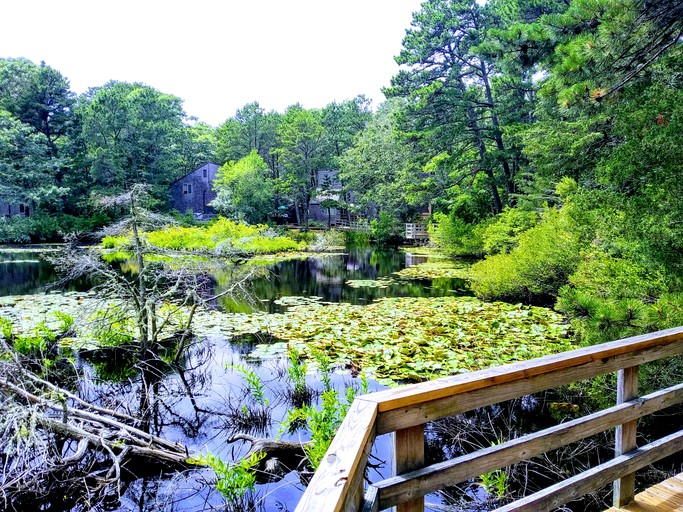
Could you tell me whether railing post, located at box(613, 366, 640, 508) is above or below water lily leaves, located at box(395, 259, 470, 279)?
above

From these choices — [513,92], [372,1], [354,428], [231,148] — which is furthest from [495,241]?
[231,148]

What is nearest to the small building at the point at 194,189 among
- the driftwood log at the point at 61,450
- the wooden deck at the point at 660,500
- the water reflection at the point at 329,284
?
the water reflection at the point at 329,284

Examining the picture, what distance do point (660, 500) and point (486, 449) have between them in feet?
3.85

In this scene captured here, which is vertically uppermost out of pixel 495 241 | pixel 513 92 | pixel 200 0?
pixel 200 0

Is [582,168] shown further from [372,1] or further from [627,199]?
[372,1]

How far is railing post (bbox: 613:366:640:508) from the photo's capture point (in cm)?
195

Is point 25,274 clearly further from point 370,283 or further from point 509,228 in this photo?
point 509,228

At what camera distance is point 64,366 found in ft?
20.6

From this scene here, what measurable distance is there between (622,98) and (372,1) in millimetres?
11179

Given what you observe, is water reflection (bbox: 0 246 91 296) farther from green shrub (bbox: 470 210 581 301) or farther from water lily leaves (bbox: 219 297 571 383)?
green shrub (bbox: 470 210 581 301)

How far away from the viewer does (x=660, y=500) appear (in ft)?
6.80

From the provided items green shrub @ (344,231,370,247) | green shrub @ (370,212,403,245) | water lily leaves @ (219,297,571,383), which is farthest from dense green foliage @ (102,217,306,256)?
water lily leaves @ (219,297,571,383)

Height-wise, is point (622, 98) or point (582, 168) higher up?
point (622, 98)

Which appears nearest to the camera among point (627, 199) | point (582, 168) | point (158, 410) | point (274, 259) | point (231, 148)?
point (627, 199)
